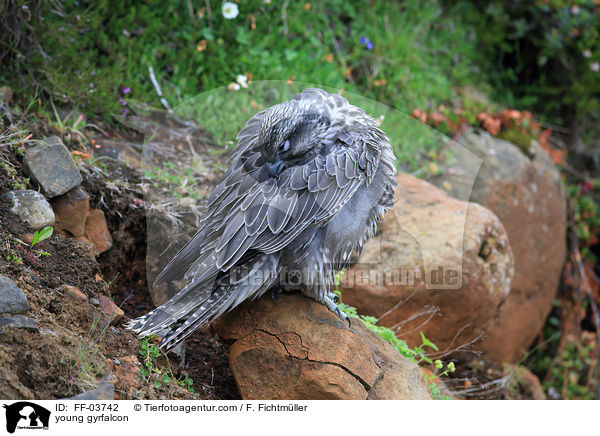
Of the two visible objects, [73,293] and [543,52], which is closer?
[73,293]

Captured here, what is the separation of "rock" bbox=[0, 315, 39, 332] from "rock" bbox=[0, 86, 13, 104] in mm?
2115

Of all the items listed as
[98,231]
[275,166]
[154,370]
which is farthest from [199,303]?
[98,231]

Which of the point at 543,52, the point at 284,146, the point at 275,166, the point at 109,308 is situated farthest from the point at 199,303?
the point at 543,52

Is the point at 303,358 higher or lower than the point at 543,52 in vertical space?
lower

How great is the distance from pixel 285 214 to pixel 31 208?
1.52 m

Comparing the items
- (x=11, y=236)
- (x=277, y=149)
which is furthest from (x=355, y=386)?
(x=11, y=236)

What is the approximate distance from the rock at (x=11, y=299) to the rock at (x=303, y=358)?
112 cm

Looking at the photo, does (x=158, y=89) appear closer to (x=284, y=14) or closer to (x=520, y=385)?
(x=284, y=14)

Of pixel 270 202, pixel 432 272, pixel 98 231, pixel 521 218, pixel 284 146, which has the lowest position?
pixel 521 218

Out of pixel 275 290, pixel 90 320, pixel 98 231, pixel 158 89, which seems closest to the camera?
pixel 90 320

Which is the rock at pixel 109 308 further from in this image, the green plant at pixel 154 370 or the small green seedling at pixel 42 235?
the small green seedling at pixel 42 235

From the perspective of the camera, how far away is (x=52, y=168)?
3676 millimetres

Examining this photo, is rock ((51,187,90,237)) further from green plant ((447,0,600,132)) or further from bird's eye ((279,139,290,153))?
green plant ((447,0,600,132))
